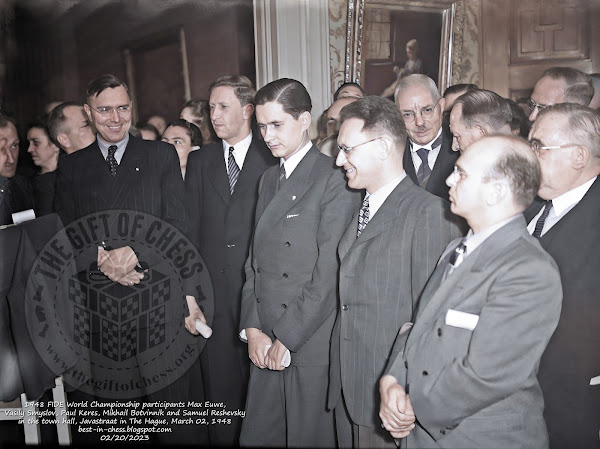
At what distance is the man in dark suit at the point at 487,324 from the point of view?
5.45 feet

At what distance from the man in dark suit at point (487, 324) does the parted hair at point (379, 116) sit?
A: 420mm

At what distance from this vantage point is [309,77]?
3.50 m

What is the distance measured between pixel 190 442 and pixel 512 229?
78.8 inches

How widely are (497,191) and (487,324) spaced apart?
37cm

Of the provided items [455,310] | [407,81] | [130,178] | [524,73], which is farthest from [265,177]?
[524,73]

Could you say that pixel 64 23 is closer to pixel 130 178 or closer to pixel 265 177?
pixel 130 178

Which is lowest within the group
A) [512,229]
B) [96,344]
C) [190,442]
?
[190,442]

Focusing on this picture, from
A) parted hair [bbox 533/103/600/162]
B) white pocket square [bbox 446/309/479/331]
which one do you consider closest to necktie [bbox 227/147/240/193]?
parted hair [bbox 533/103/600/162]

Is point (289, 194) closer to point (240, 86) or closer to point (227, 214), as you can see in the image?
point (227, 214)

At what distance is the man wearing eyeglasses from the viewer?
289 cm

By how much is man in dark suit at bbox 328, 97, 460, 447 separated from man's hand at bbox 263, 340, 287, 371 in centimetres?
30

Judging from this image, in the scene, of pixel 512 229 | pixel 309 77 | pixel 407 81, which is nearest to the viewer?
pixel 512 229

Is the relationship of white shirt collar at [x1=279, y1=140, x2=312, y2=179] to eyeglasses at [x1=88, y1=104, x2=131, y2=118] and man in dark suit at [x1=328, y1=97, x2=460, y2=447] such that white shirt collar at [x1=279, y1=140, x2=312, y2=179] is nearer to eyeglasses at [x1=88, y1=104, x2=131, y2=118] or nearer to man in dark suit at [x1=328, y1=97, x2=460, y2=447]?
man in dark suit at [x1=328, y1=97, x2=460, y2=447]

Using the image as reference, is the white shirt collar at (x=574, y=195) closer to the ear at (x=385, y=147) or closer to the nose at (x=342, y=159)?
the ear at (x=385, y=147)
